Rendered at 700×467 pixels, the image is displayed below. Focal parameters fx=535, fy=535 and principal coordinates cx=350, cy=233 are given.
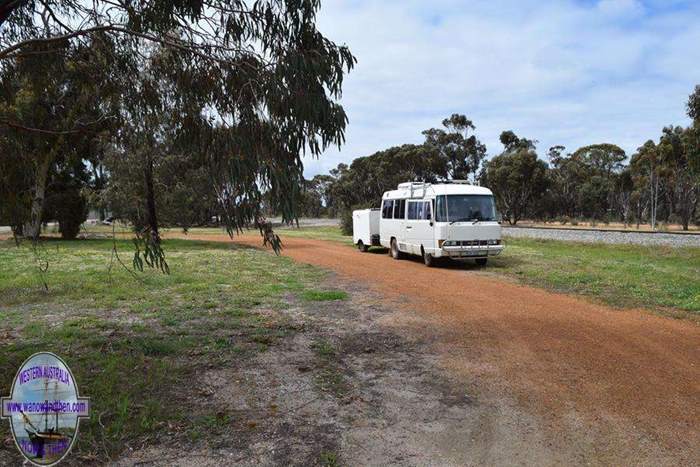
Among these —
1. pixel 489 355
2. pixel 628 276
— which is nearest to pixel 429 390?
pixel 489 355

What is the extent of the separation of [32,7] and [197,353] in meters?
4.68

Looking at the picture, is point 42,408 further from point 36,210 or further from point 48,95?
point 36,210

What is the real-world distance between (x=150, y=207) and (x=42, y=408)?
258 cm

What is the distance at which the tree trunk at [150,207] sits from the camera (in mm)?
5191

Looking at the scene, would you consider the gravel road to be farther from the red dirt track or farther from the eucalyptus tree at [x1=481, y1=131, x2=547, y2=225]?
the eucalyptus tree at [x1=481, y1=131, x2=547, y2=225]

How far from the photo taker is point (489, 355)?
6.61 metres

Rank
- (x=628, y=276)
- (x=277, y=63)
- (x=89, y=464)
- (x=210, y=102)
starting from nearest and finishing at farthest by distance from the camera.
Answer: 1. (x=89, y=464)
2. (x=277, y=63)
3. (x=210, y=102)
4. (x=628, y=276)

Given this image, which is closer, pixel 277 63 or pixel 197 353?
pixel 277 63

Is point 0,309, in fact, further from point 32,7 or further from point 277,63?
point 277,63

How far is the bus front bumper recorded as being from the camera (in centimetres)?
1584

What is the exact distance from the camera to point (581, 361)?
629cm

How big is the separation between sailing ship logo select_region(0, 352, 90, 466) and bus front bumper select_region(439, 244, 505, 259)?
507 inches

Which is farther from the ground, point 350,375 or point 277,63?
point 277,63

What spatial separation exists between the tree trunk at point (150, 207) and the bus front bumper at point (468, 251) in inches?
413
